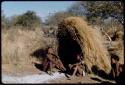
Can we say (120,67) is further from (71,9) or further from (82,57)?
(71,9)

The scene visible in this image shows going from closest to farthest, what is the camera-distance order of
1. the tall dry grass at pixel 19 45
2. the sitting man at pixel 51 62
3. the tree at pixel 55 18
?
the tall dry grass at pixel 19 45, the sitting man at pixel 51 62, the tree at pixel 55 18

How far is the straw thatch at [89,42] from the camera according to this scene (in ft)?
35.9

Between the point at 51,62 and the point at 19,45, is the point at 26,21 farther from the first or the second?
the point at 51,62

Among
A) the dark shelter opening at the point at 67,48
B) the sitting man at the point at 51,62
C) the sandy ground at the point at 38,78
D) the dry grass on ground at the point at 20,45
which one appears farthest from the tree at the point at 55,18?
the sandy ground at the point at 38,78

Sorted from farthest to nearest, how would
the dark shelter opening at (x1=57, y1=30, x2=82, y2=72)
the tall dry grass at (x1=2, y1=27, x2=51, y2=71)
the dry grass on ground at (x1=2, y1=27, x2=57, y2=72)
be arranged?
the dark shelter opening at (x1=57, y1=30, x2=82, y2=72), the tall dry grass at (x1=2, y1=27, x2=51, y2=71), the dry grass on ground at (x1=2, y1=27, x2=57, y2=72)

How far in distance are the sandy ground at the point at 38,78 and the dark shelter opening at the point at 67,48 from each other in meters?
0.72

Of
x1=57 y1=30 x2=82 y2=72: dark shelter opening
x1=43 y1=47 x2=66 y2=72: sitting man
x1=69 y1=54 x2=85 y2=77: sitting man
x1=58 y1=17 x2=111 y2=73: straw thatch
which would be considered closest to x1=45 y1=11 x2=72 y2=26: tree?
x1=57 y1=30 x2=82 y2=72: dark shelter opening

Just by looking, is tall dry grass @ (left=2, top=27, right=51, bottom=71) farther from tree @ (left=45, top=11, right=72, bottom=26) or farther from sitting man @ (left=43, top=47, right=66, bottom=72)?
tree @ (left=45, top=11, right=72, bottom=26)

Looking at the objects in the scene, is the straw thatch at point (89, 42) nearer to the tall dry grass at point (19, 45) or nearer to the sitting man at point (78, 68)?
the sitting man at point (78, 68)

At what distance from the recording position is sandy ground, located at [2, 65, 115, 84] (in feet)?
30.6

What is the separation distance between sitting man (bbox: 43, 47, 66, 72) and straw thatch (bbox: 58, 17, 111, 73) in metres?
0.78

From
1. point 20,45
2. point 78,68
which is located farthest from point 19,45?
point 78,68

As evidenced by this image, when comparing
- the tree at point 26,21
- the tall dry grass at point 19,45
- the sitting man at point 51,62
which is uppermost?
the tree at point 26,21

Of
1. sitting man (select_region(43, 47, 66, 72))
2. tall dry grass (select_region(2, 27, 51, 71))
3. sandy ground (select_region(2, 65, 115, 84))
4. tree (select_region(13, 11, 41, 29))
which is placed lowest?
sandy ground (select_region(2, 65, 115, 84))
